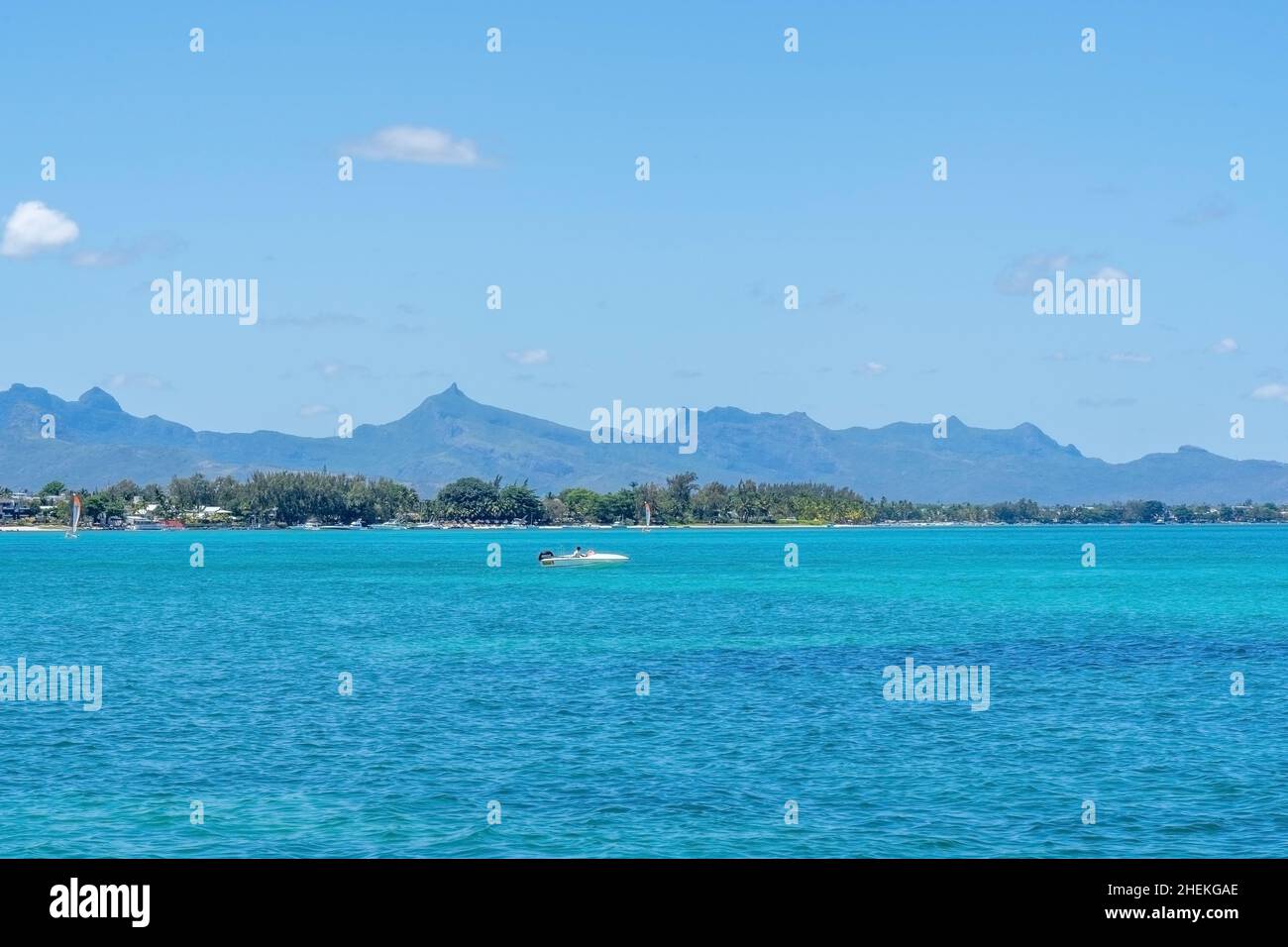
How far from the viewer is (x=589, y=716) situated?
51219mm

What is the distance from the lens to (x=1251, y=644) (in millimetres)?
84250

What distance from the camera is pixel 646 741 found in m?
45.1

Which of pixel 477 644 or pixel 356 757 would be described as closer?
pixel 356 757

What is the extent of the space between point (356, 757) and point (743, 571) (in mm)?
150087

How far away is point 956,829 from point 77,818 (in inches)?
844

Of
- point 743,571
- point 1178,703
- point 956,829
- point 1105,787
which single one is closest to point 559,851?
Result: point 956,829

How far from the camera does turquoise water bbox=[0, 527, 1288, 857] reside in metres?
32.3

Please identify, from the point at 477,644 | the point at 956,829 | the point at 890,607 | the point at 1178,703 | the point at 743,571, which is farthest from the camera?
the point at 743,571

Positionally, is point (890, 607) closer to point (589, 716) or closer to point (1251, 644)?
point (1251, 644)

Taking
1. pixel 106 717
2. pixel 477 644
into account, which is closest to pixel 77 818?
pixel 106 717

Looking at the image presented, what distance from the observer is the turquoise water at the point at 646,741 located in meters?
32.3
